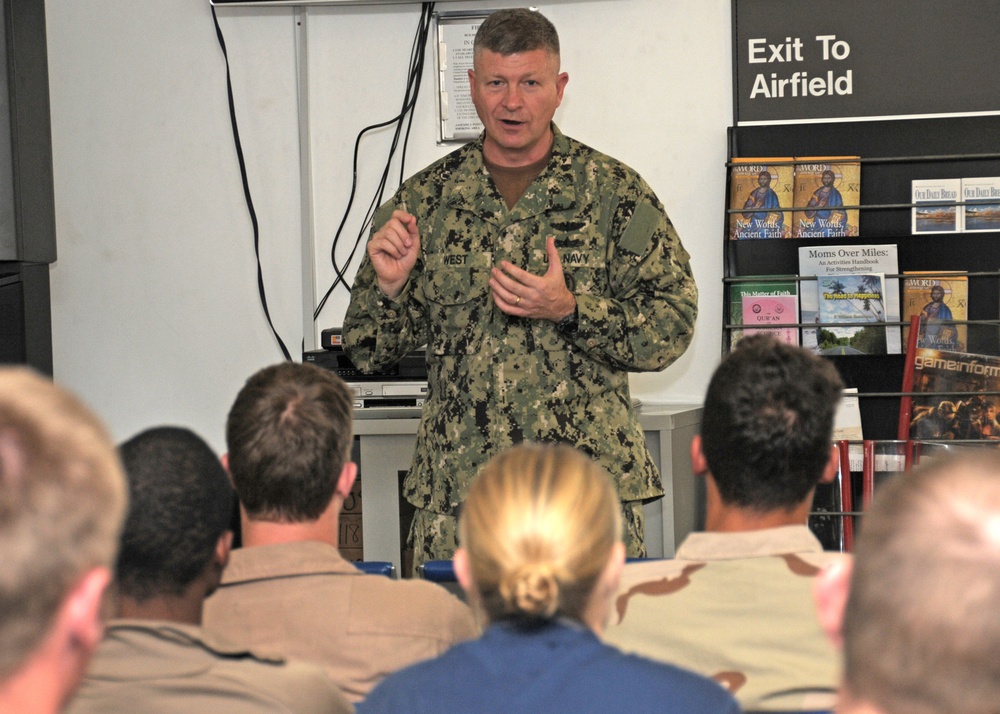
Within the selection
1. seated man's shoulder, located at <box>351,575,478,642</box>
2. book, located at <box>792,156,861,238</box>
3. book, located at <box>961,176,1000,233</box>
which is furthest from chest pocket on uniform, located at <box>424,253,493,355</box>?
book, located at <box>961,176,1000,233</box>

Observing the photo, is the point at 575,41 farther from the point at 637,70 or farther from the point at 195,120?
the point at 195,120

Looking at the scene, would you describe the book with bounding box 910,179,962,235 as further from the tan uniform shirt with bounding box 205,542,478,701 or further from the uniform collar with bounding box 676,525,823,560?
the tan uniform shirt with bounding box 205,542,478,701

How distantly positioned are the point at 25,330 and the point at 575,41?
1.94 meters

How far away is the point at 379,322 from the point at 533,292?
413mm

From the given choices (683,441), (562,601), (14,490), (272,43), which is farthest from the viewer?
(272,43)

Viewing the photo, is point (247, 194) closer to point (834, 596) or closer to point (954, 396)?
point (954, 396)

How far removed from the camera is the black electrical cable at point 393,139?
11.9 ft

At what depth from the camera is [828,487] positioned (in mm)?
3221

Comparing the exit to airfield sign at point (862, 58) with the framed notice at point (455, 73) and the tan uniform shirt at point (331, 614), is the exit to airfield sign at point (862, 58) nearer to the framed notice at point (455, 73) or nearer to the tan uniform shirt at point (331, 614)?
the framed notice at point (455, 73)

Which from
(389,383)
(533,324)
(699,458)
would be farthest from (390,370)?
(699,458)

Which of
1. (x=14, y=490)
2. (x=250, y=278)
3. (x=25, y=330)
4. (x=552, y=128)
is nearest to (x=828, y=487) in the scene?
(x=552, y=128)

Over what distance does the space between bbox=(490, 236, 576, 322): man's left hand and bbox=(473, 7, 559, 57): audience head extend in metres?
0.46

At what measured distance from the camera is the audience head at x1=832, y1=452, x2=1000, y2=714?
27.2 inches

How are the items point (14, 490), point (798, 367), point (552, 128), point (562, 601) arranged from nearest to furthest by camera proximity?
point (14, 490)
point (562, 601)
point (798, 367)
point (552, 128)
